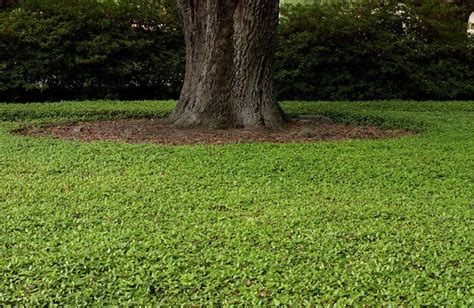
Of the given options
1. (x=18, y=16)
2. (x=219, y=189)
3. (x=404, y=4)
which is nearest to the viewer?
(x=219, y=189)

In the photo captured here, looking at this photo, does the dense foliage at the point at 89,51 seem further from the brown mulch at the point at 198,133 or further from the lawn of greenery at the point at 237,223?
the lawn of greenery at the point at 237,223

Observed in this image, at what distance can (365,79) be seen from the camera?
12.2 m

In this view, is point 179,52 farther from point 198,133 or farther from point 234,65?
point 198,133

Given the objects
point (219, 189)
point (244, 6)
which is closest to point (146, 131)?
point (244, 6)

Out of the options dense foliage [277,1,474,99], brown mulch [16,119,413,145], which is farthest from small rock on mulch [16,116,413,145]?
dense foliage [277,1,474,99]

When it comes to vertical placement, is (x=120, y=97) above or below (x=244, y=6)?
below

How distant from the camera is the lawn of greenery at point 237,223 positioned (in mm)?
3053

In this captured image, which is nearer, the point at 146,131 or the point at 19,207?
the point at 19,207

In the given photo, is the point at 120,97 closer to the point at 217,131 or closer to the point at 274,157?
the point at 217,131

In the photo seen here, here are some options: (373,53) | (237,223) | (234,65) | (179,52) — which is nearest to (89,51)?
(179,52)

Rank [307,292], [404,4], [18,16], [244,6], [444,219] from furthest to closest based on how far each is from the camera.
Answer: [404,4] → [18,16] → [244,6] → [444,219] → [307,292]

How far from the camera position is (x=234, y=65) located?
25.1 feet

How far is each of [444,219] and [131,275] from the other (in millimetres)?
1981

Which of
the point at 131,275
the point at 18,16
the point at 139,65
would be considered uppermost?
the point at 18,16
